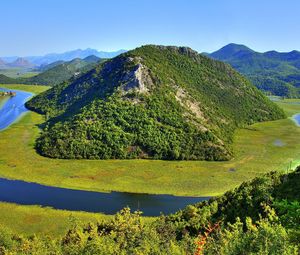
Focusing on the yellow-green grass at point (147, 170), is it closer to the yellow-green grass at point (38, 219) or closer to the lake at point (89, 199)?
the lake at point (89, 199)

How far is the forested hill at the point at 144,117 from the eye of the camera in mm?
127438

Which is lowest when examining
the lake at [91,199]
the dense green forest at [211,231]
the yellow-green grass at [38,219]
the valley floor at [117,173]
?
the yellow-green grass at [38,219]

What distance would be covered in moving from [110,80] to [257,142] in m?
72.9

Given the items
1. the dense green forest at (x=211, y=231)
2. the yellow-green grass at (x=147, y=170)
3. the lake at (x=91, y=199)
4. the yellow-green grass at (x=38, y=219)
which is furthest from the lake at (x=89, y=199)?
the dense green forest at (x=211, y=231)

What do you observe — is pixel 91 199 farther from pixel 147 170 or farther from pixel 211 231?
pixel 211 231

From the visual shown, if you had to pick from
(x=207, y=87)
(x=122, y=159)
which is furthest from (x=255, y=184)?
(x=207, y=87)

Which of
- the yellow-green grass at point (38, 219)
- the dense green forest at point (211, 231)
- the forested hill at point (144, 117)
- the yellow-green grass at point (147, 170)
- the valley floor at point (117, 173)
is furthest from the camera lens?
the forested hill at point (144, 117)

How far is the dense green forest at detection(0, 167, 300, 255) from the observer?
28391 mm

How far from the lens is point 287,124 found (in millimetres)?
195500

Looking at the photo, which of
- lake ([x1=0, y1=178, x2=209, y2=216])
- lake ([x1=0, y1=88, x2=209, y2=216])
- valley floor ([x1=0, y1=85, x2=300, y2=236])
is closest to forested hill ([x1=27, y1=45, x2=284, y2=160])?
valley floor ([x1=0, y1=85, x2=300, y2=236])

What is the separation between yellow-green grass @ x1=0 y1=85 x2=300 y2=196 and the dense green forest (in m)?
27.6

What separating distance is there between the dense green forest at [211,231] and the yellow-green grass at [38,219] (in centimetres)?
973

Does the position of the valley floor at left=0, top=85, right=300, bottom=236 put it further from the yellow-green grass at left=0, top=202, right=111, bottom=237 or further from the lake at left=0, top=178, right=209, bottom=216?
the lake at left=0, top=178, right=209, bottom=216

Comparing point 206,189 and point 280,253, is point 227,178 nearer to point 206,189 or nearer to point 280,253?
point 206,189
